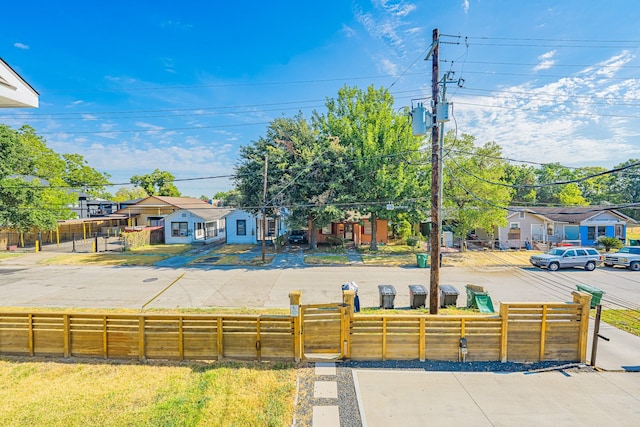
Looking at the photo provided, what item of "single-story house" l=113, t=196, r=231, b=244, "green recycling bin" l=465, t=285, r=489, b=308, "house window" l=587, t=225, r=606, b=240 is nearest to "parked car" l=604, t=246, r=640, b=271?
"house window" l=587, t=225, r=606, b=240

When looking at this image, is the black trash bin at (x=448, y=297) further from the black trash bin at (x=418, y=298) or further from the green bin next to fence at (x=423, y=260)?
the green bin next to fence at (x=423, y=260)

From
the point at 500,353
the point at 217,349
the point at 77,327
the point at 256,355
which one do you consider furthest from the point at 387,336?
the point at 77,327

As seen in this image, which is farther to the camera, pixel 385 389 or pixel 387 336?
pixel 387 336

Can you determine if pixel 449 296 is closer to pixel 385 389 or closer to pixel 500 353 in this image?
pixel 500 353

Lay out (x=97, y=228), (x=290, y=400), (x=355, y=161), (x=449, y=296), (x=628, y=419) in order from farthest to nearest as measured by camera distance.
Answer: (x=97, y=228) < (x=355, y=161) < (x=449, y=296) < (x=290, y=400) < (x=628, y=419)

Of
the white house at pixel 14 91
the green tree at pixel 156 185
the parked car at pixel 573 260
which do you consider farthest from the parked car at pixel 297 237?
the green tree at pixel 156 185

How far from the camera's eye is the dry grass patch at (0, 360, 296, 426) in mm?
5109

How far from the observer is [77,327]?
7363 millimetres

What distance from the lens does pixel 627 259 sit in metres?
18.0

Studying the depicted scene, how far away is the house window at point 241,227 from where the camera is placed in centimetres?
2844

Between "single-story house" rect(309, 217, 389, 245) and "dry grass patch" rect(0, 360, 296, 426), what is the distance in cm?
2166

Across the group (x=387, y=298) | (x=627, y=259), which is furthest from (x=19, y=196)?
(x=627, y=259)

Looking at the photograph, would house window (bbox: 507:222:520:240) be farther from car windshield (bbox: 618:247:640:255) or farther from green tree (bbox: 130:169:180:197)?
green tree (bbox: 130:169:180:197)

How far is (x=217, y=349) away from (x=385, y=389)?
4.01 m
